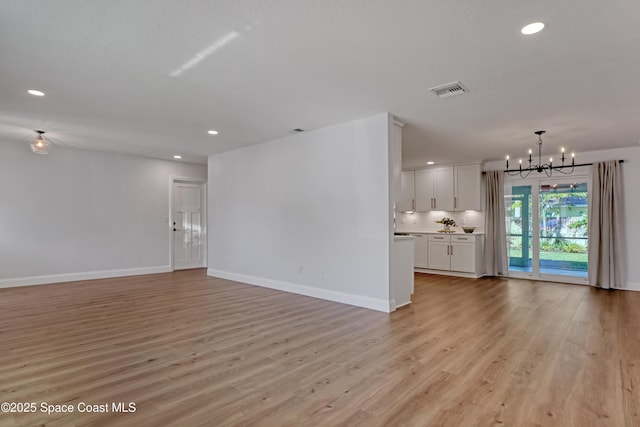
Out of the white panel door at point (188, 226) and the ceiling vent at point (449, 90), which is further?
the white panel door at point (188, 226)

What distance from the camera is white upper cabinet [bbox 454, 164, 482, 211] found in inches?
298

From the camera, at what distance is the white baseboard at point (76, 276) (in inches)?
240

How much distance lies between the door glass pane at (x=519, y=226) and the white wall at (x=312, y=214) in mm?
4514

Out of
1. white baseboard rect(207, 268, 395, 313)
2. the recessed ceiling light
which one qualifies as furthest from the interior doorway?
the recessed ceiling light

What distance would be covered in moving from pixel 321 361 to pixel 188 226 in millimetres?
6624

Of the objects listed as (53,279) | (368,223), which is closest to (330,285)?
(368,223)

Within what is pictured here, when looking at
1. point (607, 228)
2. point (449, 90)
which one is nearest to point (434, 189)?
point (607, 228)

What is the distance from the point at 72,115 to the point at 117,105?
95 centimetres

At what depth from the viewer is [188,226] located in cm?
852

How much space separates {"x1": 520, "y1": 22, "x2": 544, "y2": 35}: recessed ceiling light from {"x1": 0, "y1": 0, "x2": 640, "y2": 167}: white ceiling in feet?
0.16

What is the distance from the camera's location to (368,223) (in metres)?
4.60

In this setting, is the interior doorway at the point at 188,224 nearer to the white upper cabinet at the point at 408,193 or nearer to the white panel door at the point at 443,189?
the white upper cabinet at the point at 408,193

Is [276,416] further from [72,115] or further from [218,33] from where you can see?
[72,115]

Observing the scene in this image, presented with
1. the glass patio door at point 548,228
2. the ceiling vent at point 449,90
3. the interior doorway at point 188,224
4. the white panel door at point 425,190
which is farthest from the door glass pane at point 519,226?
the interior doorway at point 188,224
